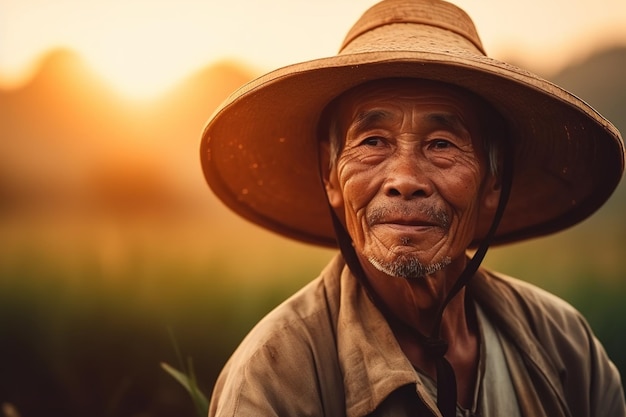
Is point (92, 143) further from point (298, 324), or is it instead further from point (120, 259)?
point (298, 324)

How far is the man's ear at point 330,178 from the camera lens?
7.45 feet

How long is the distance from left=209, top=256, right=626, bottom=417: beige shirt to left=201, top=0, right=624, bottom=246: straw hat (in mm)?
349

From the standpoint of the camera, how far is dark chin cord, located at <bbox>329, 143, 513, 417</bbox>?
2.07m

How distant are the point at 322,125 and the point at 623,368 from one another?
7.38 ft

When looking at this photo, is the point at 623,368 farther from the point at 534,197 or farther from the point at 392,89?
the point at 392,89

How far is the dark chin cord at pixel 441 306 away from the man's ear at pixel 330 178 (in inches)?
1.6

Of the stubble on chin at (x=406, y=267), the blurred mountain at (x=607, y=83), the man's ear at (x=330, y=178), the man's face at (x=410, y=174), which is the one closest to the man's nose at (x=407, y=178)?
the man's face at (x=410, y=174)

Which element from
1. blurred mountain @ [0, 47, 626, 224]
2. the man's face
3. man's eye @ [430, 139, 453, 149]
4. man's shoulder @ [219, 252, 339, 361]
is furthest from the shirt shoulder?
blurred mountain @ [0, 47, 626, 224]

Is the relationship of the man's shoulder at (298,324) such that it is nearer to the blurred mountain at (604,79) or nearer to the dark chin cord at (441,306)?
the dark chin cord at (441,306)

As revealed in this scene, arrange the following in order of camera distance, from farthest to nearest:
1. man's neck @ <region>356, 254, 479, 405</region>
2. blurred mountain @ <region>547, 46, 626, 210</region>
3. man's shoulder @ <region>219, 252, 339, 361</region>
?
1. blurred mountain @ <region>547, 46, 626, 210</region>
2. man's neck @ <region>356, 254, 479, 405</region>
3. man's shoulder @ <region>219, 252, 339, 361</region>

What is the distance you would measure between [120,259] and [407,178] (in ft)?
6.69

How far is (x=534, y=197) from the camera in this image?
2.61 m

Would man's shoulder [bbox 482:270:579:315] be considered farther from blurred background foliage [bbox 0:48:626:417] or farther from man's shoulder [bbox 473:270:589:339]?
blurred background foliage [bbox 0:48:626:417]

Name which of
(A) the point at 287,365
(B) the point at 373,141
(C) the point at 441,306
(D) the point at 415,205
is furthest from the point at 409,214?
(A) the point at 287,365
